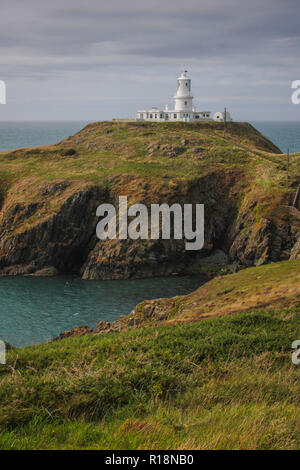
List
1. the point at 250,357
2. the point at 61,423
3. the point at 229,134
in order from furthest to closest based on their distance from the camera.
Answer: the point at 229,134 < the point at 250,357 < the point at 61,423

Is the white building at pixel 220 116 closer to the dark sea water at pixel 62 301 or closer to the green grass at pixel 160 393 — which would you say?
the dark sea water at pixel 62 301

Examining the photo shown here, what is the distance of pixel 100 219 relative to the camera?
5938 centimetres

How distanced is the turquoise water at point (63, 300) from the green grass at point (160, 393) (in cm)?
2154

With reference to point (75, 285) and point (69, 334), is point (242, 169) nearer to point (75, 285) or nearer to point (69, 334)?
point (75, 285)

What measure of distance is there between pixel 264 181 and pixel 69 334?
41.2 metres

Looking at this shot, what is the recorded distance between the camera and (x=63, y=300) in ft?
150

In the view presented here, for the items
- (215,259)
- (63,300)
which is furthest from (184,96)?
(63,300)

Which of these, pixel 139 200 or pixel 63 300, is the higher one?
pixel 139 200

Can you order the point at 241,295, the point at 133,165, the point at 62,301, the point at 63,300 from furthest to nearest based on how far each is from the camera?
the point at 133,165, the point at 63,300, the point at 62,301, the point at 241,295

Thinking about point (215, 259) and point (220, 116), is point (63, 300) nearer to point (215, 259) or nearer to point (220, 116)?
point (215, 259)

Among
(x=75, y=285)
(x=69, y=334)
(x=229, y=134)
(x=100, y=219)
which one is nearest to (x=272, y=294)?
(x=69, y=334)

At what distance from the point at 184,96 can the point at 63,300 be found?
6881 centimetres

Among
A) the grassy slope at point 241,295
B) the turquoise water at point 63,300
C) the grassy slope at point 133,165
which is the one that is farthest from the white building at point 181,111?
the grassy slope at point 241,295

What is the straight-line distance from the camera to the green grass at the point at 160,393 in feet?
29.3
